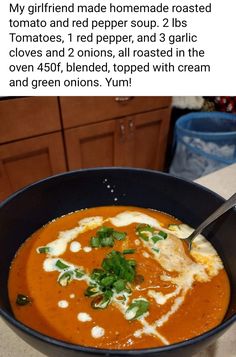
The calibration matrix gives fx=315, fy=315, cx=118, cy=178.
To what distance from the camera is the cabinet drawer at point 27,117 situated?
77.0 inches

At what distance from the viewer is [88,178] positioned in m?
1.02

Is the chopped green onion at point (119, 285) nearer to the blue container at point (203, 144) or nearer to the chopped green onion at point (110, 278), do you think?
the chopped green onion at point (110, 278)

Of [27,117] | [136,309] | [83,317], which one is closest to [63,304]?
[83,317]

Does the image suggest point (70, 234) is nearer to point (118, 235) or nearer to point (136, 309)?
point (118, 235)

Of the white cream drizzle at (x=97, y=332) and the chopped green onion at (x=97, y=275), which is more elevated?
the chopped green onion at (x=97, y=275)

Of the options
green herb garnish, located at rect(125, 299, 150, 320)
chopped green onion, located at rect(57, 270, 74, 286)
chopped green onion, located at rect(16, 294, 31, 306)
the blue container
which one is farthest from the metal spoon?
the blue container

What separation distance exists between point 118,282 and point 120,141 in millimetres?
1740

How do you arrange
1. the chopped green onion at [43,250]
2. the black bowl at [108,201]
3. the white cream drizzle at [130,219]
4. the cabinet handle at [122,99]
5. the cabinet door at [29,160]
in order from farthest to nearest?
the cabinet handle at [122,99] < the cabinet door at [29,160] < the white cream drizzle at [130,219] < the chopped green onion at [43,250] < the black bowl at [108,201]

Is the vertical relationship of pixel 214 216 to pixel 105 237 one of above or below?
above

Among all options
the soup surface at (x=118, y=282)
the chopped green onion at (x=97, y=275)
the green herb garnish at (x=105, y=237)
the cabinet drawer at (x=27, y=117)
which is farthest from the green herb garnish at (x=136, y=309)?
the cabinet drawer at (x=27, y=117)

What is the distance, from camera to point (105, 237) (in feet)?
3.34

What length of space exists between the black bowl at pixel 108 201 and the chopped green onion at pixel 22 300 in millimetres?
38

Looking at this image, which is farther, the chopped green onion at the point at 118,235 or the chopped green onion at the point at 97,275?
the chopped green onion at the point at 118,235
